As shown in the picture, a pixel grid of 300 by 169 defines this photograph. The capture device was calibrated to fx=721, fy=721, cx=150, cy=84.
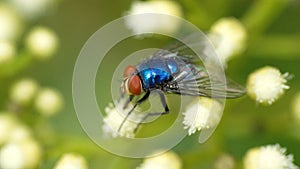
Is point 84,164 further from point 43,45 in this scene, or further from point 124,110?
point 43,45

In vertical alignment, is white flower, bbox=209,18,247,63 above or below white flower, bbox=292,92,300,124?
above

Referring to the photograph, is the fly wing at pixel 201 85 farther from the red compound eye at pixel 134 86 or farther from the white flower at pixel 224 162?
the white flower at pixel 224 162

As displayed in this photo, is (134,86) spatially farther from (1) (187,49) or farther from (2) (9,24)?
(2) (9,24)

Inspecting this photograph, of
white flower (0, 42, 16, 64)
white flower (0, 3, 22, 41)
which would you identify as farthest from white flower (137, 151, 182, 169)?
white flower (0, 3, 22, 41)

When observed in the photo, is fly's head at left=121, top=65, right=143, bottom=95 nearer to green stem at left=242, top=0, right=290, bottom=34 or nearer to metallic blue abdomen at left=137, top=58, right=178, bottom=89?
metallic blue abdomen at left=137, top=58, right=178, bottom=89

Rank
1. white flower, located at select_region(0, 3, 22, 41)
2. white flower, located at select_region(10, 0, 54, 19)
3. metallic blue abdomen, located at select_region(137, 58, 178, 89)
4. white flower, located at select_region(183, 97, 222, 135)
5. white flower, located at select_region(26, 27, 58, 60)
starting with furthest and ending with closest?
1. white flower, located at select_region(10, 0, 54, 19)
2. white flower, located at select_region(0, 3, 22, 41)
3. white flower, located at select_region(26, 27, 58, 60)
4. metallic blue abdomen, located at select_region(137, 58, 178, 89)
5. white flower, located at select_region(183, 97, 222, 135)

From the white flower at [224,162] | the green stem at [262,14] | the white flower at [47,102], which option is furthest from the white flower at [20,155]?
the green stem at [262,14]
